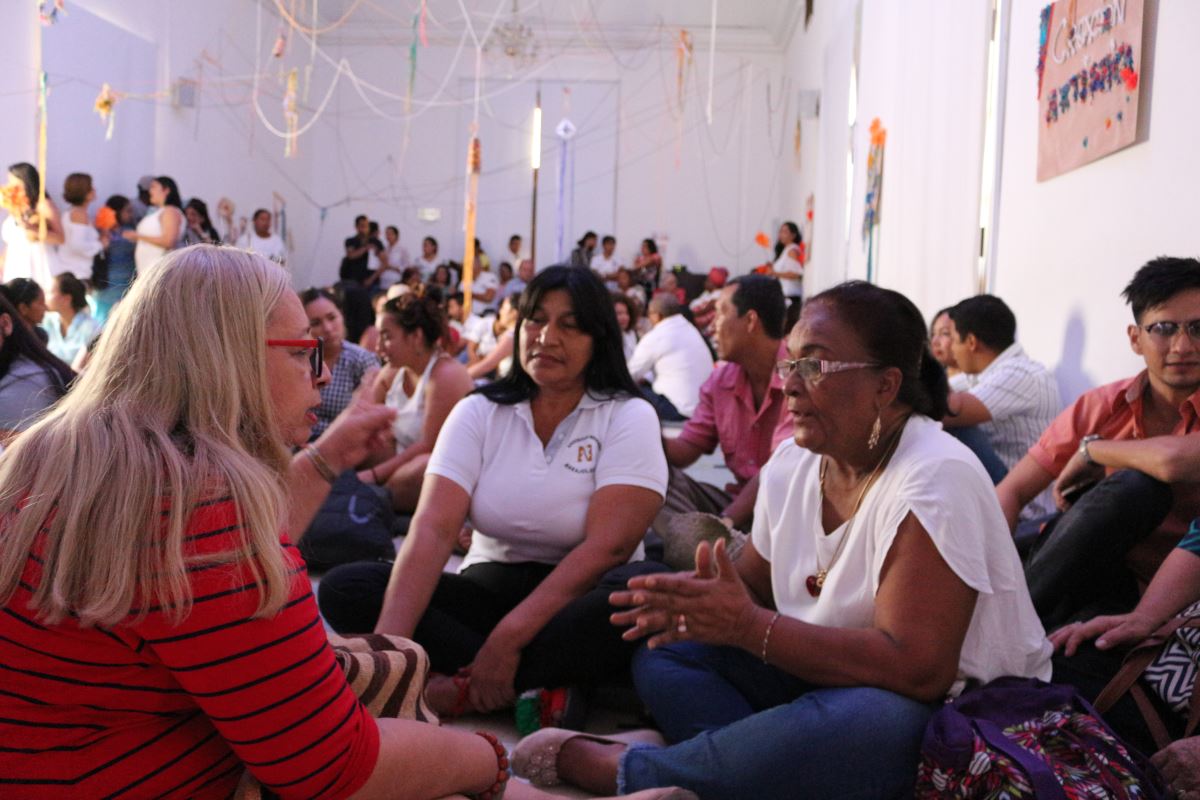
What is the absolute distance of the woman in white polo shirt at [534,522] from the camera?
256 centimetres

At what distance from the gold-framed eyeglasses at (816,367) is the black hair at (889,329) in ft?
0.10

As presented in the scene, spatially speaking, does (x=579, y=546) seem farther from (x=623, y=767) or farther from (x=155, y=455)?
(x=155, y=455)

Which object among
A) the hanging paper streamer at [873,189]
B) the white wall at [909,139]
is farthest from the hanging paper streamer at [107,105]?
the hanging paper streamer at [873,189]

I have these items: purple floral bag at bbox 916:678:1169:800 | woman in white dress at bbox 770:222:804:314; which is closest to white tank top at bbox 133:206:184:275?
woman in white dress at bbox 770:222:804:314

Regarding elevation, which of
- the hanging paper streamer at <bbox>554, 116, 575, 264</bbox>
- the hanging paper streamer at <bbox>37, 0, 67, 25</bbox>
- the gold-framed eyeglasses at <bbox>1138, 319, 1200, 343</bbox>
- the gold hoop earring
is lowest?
the gold hoop earring

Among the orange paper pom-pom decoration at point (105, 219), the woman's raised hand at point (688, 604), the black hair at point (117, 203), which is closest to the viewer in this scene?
the woman's raised hand at point (688, 604)

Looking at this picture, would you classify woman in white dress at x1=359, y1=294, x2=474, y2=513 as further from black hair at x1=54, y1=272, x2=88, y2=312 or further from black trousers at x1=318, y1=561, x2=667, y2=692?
black hair at x1=54, y1=272, x2=88, y2=312

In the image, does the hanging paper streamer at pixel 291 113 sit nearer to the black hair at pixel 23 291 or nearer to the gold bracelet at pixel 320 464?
the black hair at pixel 23 291

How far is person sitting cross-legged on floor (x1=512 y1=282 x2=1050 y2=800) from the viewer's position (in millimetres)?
1841

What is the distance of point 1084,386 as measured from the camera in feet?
12.7

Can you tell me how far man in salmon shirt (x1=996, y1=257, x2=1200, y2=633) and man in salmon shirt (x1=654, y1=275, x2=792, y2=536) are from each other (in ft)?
3.85

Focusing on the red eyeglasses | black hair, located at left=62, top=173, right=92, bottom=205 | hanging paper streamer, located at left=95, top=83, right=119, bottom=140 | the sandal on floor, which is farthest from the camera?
hanging paper streamer, located at left=95, top=83, right=119, bottom=140

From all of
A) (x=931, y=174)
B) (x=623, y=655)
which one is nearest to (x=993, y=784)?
(x=623, y=655)

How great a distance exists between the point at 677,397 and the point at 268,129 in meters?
9.28
